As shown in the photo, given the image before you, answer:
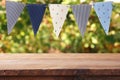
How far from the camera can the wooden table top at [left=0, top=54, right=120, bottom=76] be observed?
1.16 meters

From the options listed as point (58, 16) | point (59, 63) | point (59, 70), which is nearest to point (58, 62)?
point (59, 63)

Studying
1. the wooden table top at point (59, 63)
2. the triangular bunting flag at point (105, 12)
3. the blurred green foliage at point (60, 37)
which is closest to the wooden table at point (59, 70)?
the wooden table top at point (59, 63)

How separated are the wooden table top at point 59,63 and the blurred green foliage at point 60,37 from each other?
0.49 meters

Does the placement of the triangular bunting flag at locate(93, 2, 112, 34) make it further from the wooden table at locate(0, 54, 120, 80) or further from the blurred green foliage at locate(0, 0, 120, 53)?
the blurred green foliage at locate(0, 0, 120, 53)

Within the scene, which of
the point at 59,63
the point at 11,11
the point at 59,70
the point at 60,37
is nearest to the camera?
the point at 59,70

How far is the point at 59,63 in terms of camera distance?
1.28 m

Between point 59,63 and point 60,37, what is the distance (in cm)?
72

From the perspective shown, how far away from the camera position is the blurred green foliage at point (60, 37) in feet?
6.48

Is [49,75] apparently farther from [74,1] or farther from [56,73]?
[74,1]

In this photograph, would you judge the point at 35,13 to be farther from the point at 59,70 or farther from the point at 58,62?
the point at 59,70

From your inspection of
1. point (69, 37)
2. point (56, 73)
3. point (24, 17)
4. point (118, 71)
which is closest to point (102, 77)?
point (118, 71)

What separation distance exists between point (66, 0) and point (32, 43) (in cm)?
38

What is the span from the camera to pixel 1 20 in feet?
6.51

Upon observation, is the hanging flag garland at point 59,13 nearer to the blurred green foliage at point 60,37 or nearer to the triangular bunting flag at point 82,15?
the triangular bunting flag at point 82,15
